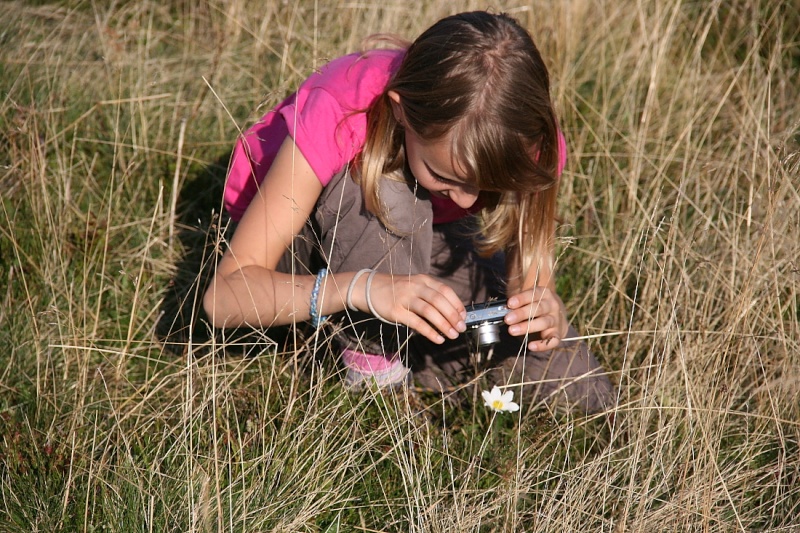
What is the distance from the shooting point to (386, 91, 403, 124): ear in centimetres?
193

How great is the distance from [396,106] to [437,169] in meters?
0.19

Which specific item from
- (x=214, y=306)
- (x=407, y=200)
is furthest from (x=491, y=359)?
(x=214, y=306)

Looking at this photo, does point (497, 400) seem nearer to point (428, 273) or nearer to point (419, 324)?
point (419, 324)

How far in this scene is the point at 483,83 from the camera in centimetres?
180

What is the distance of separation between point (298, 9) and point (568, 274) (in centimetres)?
162

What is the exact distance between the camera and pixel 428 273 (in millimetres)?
2303

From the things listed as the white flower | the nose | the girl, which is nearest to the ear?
the girl

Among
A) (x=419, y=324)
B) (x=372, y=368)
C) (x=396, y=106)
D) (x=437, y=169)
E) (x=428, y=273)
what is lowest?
(x=372, y=368)

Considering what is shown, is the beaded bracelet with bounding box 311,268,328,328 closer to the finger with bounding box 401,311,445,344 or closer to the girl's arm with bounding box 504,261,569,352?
the finger with bounding box 401,311,445,344

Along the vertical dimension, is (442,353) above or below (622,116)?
below

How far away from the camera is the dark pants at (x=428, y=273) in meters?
2.04

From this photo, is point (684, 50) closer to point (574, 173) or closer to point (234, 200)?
point (574, 173)

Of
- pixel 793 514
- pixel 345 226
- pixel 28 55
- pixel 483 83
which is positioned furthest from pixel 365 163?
pixel 28 55

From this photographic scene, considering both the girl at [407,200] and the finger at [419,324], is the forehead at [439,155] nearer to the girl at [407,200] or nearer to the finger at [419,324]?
the girl at [407,200]
